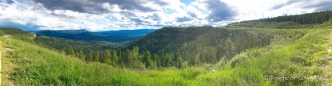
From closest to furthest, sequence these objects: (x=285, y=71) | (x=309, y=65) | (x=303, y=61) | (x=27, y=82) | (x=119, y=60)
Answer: (x=27, y=82) → (x=285, y=71) → (x=309, y=65) → (x=303, y=61) → (x=119, y=60)

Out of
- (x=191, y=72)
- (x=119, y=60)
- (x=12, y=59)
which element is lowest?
(x=119, y=60)

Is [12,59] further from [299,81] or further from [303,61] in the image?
[303,61]

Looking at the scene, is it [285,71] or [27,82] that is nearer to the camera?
[27,82]

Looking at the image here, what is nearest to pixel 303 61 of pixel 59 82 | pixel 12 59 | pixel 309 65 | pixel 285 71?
pixel 309 65

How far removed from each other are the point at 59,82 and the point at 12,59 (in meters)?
2.75

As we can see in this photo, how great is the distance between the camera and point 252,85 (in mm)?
6688

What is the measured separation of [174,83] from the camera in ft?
24.7

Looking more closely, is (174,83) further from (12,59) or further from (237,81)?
(12,59)

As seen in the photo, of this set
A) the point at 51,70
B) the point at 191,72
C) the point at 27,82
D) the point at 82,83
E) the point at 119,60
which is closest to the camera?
the point at 27,82

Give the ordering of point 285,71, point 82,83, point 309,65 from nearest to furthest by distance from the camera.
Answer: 1. point 82,83
2. point 285,71
3. point 309,65

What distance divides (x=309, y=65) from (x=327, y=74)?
2061 millimetres

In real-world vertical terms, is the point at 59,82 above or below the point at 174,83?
above

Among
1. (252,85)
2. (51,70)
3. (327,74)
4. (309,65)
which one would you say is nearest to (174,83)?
(252,85)

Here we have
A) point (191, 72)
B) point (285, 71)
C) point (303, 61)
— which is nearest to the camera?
point (285, 71)
